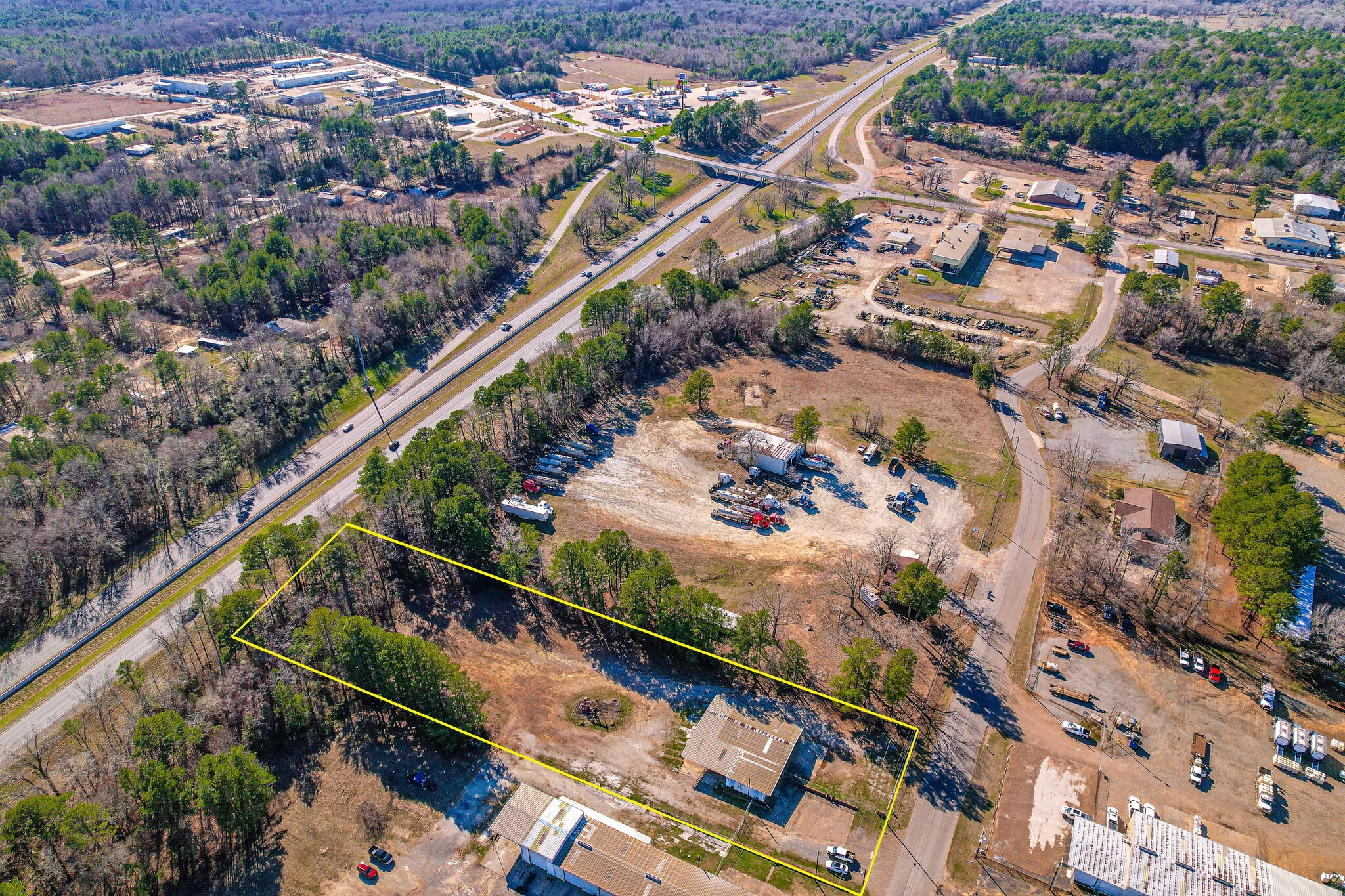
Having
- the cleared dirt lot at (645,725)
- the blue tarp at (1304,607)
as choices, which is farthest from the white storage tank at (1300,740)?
the cleared dirt lot at (645,725)

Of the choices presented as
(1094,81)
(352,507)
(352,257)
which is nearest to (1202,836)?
(352,507)

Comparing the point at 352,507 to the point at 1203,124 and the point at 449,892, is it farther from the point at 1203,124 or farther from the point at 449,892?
the point at 1203,124

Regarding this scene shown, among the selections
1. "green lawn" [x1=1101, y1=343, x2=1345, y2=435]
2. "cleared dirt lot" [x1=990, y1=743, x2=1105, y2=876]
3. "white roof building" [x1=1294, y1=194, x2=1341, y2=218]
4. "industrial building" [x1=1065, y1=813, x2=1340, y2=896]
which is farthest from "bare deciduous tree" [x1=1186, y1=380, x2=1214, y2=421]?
"white roof building" [x1=1294, y1=194, x2=1341, y2=218]

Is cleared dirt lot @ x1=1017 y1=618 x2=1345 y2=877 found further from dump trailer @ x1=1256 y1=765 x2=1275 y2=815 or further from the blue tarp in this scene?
the blue tarp

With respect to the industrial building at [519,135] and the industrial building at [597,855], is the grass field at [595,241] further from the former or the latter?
the industrial building at [597,855]

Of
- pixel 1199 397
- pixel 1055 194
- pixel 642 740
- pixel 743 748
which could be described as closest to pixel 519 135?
pixel 1055 194
